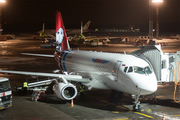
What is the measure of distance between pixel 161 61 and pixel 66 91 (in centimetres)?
759

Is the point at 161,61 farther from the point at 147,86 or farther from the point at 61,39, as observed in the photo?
the point at 61,39

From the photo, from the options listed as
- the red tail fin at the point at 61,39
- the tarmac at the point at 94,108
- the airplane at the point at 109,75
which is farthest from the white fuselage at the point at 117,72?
the red tail fin at the point at 61,39

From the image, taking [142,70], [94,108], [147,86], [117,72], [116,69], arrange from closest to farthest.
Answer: [147,86] → [142,70] → [117,72] → [116,69] → [94,108]

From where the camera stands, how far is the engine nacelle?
1758cm

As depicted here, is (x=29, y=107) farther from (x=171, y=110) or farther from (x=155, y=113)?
(x=171, y=110)

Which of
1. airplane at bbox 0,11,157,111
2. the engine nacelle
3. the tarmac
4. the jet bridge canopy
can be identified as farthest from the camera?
A: the engine nacelle

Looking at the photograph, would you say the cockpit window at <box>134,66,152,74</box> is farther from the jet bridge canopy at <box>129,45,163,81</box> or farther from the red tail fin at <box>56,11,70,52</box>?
the red tail fin at <box>56,11,70,52</box>

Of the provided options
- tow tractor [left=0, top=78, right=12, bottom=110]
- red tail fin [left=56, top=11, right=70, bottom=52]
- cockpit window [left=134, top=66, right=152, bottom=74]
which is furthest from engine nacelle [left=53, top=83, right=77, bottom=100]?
red tail fin [left=56, top=11, right=70, bottom=52]

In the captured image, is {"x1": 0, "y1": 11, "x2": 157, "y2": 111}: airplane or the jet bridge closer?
{"x1": 0, "y1": 11, "x2": 157, "y2": 111}: airplane

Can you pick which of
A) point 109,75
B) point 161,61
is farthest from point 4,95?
point 161,61

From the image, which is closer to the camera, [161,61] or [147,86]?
[147,86]

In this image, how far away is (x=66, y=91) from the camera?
18484 millimetres

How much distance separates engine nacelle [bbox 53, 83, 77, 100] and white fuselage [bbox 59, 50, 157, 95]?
1986 millimetres

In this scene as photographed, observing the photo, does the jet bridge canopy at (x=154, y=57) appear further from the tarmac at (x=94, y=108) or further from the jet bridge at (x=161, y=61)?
the tarmac at (x=94, y=108)
